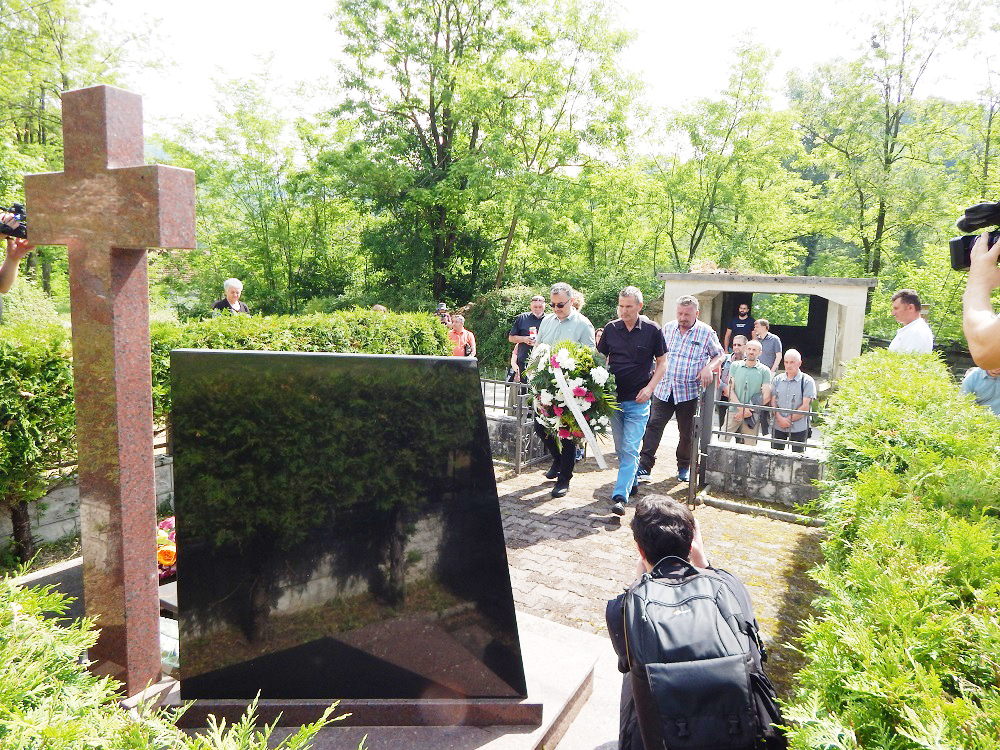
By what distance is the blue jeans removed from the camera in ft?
21.9

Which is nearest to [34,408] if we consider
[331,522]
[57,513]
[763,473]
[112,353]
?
[57,513]

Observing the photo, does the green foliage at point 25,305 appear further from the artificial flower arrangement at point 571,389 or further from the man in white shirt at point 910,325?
the man in white shirt at point 910,325

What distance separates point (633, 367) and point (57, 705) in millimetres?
5948

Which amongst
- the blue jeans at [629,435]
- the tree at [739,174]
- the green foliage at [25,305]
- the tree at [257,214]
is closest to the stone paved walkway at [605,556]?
the blue jeans at [629,435]

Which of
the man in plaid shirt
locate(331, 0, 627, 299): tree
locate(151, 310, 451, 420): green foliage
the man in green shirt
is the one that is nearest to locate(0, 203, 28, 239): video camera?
locate(151, 310, 451, 420): green foliage

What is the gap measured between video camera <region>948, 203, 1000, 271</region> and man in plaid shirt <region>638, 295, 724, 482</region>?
4.57 m

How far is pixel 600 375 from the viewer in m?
6.68

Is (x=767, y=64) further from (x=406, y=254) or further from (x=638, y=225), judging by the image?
(x=406, y=254)

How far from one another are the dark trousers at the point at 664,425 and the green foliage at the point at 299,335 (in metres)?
3.81

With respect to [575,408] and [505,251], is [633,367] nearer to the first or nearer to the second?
[575,408]

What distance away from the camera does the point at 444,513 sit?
2.73m

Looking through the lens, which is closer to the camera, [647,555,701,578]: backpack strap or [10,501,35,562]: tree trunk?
[647,555,701,578]: backpack strap

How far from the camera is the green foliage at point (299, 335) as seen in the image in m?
6.24

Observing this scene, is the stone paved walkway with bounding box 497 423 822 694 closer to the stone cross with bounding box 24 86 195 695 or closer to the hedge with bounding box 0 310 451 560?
the stone cross with bounding box 24 86 195 695
